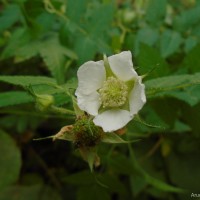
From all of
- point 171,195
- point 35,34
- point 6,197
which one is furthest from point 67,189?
point 35,34

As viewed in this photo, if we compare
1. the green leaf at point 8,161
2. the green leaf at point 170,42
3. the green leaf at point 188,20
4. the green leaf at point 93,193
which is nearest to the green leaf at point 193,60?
the green leaf at point 170,42

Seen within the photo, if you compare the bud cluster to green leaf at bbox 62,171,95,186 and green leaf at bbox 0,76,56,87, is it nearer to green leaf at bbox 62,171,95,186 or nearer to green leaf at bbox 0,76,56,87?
green leaf at bbox 0,76,56,87

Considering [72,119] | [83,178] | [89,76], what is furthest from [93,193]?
[89,76]

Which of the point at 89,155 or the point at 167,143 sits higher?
the point at 89,155

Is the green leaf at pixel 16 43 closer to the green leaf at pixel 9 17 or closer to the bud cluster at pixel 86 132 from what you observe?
the green leaf at pixel 9 17

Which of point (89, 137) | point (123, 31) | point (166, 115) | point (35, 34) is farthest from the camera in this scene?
point (123, 31)

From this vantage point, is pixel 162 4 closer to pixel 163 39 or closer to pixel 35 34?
pixel 163 39
